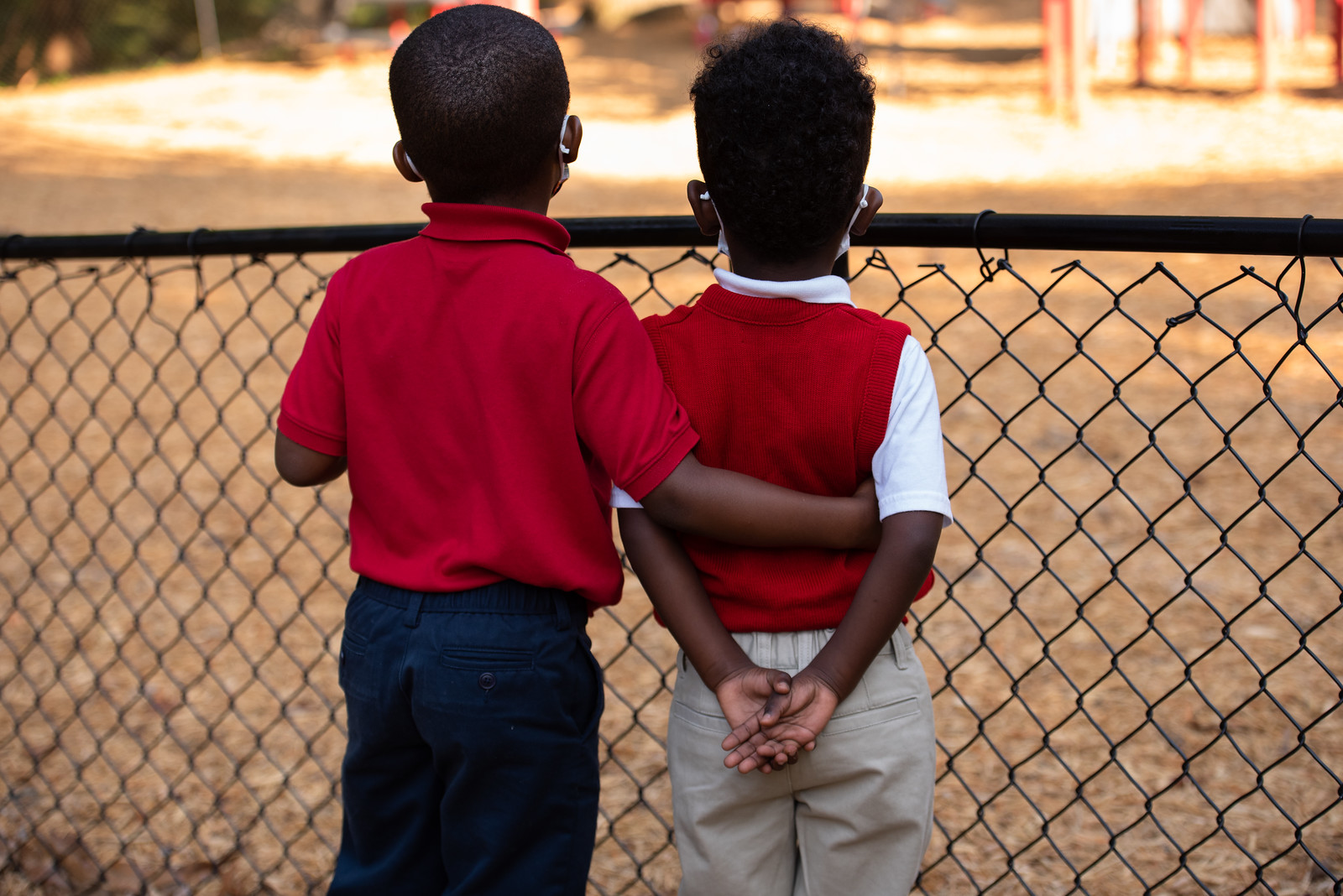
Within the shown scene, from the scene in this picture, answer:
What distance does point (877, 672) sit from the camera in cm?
144

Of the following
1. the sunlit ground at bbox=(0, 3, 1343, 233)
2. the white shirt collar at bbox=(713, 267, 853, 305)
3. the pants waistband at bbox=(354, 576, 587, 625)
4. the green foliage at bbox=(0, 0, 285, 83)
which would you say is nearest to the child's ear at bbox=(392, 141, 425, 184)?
the white shirt collar at bbox=(713, 267, 853, 305)

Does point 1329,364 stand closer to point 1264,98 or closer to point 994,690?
point 994,690

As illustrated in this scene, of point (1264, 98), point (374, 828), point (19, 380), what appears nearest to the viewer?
point (374, 828)

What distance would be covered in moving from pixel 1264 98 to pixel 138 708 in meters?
10.4

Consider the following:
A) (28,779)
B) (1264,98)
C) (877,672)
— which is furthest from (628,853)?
(1264,98)

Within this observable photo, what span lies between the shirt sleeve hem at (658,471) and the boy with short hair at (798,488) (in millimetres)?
63

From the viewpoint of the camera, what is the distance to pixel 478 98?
4.48 feet

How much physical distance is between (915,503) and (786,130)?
0.45 m

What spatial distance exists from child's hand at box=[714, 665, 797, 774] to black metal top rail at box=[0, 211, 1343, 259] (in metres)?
0.67

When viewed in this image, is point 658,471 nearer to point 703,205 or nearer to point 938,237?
point 703,205

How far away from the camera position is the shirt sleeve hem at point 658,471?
4.43ft

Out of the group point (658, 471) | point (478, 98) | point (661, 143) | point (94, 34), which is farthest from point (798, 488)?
point (94, 34)

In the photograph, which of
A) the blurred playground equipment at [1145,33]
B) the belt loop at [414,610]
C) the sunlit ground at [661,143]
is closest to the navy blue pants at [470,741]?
the belt loop at [414,610]

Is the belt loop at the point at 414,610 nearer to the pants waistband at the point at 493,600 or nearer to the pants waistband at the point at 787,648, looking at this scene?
the pants waistband at the point at 493,600
